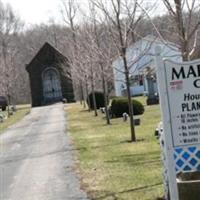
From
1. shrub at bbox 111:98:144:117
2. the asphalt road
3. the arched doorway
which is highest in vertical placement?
the arched doorway

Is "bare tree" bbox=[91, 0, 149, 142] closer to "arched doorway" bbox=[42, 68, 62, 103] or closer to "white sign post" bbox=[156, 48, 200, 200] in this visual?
"white sign post" bbox=[156, 48, 200, 200]

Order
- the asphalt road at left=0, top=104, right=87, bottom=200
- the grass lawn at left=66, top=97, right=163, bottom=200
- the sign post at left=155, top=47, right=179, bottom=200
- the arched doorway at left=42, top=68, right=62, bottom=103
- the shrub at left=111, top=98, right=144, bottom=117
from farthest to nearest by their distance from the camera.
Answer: the arched doorway at left=42, top=68, right=62, bottom=103 → the shrub at left=111, top=98, right=144, bottom=117 → the asphalt road at left=0, top=104, right=87, bottom=200 → the grass lawn at left=66, top=97, right=163, bottom=200 → the sign post at left=155, top=47, right=179, bottom=200

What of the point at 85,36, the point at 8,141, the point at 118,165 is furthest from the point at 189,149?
the point at 85,36

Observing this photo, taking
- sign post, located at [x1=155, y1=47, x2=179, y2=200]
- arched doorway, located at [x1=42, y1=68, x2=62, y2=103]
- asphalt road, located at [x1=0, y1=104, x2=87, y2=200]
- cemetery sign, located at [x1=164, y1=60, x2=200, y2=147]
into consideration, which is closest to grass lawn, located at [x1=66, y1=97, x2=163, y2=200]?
asphalt road, located at [x1=0, y1=104, x2=87, y2=200]

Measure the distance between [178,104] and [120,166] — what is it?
6264 millimetres

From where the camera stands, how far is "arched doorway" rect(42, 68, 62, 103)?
70.0 meters

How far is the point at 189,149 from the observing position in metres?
8.05

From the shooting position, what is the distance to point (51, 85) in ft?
230

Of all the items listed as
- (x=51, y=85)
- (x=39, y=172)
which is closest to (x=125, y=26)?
(x=39, y=172)

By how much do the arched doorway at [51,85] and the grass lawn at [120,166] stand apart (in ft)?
157

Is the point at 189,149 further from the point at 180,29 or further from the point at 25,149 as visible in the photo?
the point at 25,149

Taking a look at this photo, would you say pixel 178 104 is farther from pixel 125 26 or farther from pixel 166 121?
pixel 125 26

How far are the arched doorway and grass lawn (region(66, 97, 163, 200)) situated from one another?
157 feet

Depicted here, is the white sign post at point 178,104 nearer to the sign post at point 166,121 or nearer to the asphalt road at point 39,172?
the sign post at point 166,121
